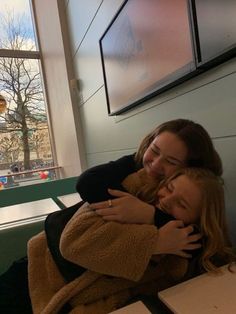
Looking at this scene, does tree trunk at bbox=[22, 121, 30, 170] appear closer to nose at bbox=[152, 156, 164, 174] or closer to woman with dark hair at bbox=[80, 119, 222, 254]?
woman with dark hair at bbox=[80, 119, 222, 254]

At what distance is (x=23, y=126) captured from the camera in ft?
15.6

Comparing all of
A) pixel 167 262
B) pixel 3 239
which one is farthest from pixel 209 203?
pixel 3 239

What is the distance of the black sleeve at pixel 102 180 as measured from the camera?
0.94 metres

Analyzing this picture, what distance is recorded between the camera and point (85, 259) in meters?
0.74

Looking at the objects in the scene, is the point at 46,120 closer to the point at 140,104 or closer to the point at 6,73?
the point at 6,73

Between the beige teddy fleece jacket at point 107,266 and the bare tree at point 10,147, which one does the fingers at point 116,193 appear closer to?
the beige teddy fleece jacket at point 107,266

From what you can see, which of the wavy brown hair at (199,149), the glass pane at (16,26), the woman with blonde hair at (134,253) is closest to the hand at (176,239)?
the woman with blonde hair at (134,253)

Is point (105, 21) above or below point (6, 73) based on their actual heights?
below

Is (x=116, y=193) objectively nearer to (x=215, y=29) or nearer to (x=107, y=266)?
(x=107, y=266)

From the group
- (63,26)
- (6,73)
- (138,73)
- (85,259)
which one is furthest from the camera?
(6,73)

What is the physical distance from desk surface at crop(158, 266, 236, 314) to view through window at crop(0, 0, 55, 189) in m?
4.16

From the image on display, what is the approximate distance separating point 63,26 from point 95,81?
4.22ft

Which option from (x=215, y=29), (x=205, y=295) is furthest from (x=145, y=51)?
(x=205, y=295)

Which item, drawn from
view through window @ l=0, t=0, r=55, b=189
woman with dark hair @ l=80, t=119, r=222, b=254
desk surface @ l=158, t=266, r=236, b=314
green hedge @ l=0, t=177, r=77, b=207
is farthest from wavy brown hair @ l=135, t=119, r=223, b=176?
view through window @ l=0, t=0, r=55, b=189
